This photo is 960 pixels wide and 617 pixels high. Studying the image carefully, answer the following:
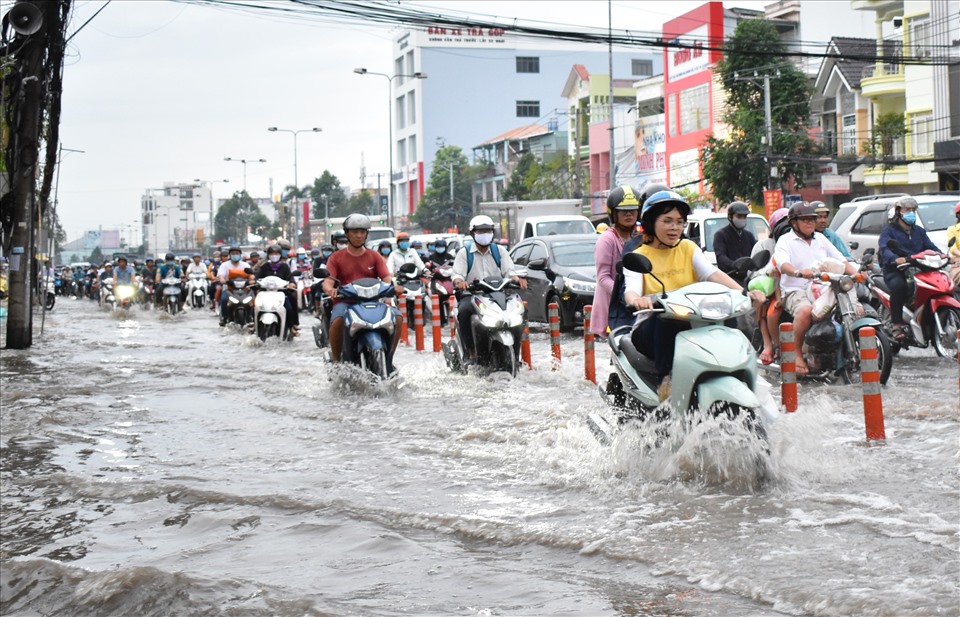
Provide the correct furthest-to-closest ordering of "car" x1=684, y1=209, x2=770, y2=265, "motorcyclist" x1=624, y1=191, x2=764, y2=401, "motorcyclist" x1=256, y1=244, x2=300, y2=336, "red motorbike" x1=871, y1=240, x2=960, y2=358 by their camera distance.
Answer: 1. "car" x1=684, y1=209, x2=770, y2=265
2. "motorcyclist" x1=256, y1=244, x2=300, y2=336
3. "red motorbike" x1=871, y1=240, x2=960, y2=358
4. "motorcyclist" x1=624, y1=191, x2=764, y2=401

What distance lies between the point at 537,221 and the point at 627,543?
70.9ft

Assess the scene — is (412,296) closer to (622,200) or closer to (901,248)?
(901,248)

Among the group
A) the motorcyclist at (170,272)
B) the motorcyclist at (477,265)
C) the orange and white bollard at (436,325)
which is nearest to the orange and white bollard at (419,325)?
the orange and white bollard at (436,325)

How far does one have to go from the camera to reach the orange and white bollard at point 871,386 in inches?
324

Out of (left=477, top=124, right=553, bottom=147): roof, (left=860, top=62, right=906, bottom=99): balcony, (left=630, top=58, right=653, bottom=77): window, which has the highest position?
(left=630, top=58, right=653, bottom=77): window

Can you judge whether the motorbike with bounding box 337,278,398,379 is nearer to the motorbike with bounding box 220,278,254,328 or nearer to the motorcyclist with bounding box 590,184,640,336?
the motorcyclist with bounding box 590,184,640,336

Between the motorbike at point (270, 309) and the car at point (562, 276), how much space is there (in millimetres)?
3888

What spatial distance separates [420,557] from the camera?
19.2 ft

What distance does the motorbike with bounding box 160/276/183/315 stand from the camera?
35.0m

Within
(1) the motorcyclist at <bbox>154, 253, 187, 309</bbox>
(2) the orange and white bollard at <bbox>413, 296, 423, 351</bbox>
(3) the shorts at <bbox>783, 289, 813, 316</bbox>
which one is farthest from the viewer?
(1) the motorcyclist at <bbox>154, 253, 187, 309</bbox>

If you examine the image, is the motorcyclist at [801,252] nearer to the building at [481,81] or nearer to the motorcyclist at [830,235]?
the motorcyclist at [830,235]

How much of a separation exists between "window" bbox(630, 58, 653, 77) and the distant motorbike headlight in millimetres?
105673

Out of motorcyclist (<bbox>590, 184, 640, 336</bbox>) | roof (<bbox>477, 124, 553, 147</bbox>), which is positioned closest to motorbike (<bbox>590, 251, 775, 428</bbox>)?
motorcyclist (<bbox>590, 184, 640, 336</bbox>)

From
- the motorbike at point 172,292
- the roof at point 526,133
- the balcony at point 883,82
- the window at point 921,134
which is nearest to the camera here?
the motorbike at point 172,292
